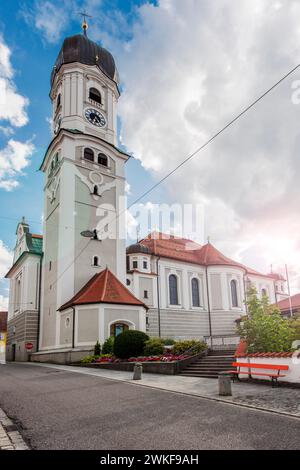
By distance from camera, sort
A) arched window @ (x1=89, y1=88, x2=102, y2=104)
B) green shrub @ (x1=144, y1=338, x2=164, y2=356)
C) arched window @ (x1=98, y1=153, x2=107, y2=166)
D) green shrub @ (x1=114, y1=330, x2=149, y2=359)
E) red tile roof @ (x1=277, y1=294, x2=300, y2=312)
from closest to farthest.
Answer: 1. green shrub @ (x1=144, y1=338, x2=164, y2=356)
2. green shrub @ (x1=114, y1=330, x2=149, y2=359)
3. red tile roof @ (x1=277, y1=294, x2=300, y2=312)
4. arched window @ (x1=98, y1=153, x2=107, y2=166)
5. arched window @ (x1=89, y1=88, x2=102, y2=104)

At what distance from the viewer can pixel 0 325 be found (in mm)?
63906

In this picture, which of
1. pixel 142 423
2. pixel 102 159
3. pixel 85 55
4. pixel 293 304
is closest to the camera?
pixel 142 423

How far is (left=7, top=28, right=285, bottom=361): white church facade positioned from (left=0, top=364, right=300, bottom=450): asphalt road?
53.8 ft

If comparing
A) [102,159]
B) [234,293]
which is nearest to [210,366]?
[102,159]

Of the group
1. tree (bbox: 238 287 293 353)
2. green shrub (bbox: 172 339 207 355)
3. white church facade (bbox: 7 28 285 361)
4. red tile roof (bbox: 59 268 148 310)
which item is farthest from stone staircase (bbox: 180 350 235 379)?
red tile roof (bbox: 59 268 148 310)

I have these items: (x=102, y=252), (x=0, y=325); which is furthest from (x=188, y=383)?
(x=0, y=325)

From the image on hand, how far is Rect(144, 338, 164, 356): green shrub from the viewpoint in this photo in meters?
20.2

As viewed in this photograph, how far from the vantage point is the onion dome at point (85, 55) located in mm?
38438

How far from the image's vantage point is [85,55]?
38875mm

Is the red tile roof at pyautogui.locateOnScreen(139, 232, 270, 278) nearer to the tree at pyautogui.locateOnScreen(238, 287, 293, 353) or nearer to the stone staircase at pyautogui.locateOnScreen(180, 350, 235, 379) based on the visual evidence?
the stone staircase at pyautogui.locateOnScreen(180, 350, 235, 379)

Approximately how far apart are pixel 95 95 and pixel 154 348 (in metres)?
28.8

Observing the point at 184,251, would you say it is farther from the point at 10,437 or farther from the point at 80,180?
the point at 10,437
